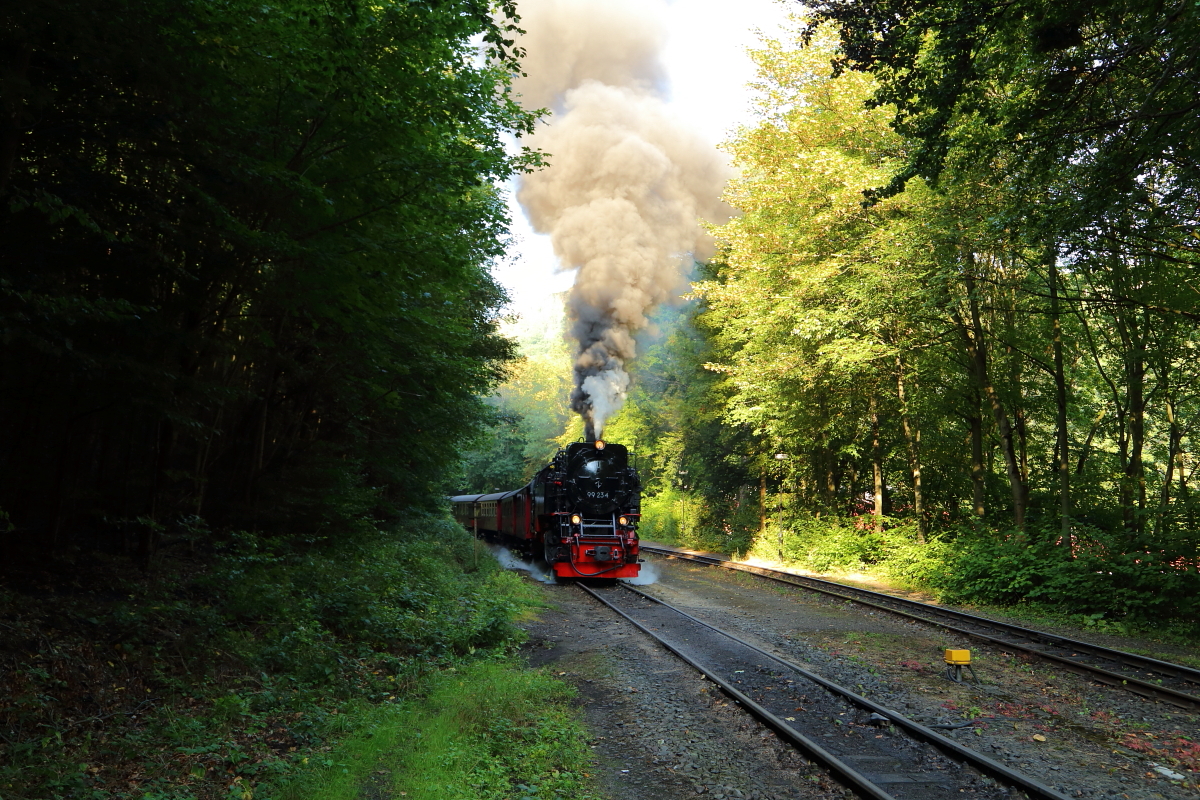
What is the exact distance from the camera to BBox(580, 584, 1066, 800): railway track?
16.6ft

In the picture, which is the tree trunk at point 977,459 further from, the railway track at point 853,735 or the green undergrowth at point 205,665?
the green undergrowth at point 205,665

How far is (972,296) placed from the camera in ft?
38.7

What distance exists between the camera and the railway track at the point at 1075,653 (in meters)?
7.61

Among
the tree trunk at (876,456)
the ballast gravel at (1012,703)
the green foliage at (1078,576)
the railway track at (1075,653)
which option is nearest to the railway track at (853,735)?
the ballast gravel at (1012,703)

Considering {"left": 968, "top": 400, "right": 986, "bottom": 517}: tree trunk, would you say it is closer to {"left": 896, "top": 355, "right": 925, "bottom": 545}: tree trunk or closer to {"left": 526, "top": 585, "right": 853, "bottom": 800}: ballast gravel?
{"left": 896, "top": 355, "right": 925, "bottom": 545}: tree trunk

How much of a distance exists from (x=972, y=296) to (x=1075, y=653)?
5562 millimetres

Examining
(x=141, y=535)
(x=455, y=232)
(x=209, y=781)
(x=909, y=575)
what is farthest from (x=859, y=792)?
(x=909, y=575)

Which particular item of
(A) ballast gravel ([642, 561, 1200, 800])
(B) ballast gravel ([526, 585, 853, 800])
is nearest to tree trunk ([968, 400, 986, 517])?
(A) ballast gravel ([642, 561, 1200, 800])

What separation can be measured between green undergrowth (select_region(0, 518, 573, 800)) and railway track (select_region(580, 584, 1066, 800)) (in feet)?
9.69

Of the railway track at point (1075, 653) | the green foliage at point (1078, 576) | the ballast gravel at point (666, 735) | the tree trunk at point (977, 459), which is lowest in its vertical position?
the ballast gravel at point (666, 735)

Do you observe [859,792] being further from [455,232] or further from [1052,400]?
[1052,400]

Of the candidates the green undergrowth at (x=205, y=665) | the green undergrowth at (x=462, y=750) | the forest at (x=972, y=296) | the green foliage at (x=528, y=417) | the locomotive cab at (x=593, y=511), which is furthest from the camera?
the green foliage at (x=528, y=417)

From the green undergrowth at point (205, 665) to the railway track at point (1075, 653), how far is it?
6831 mm

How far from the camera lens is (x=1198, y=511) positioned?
11219 mm
